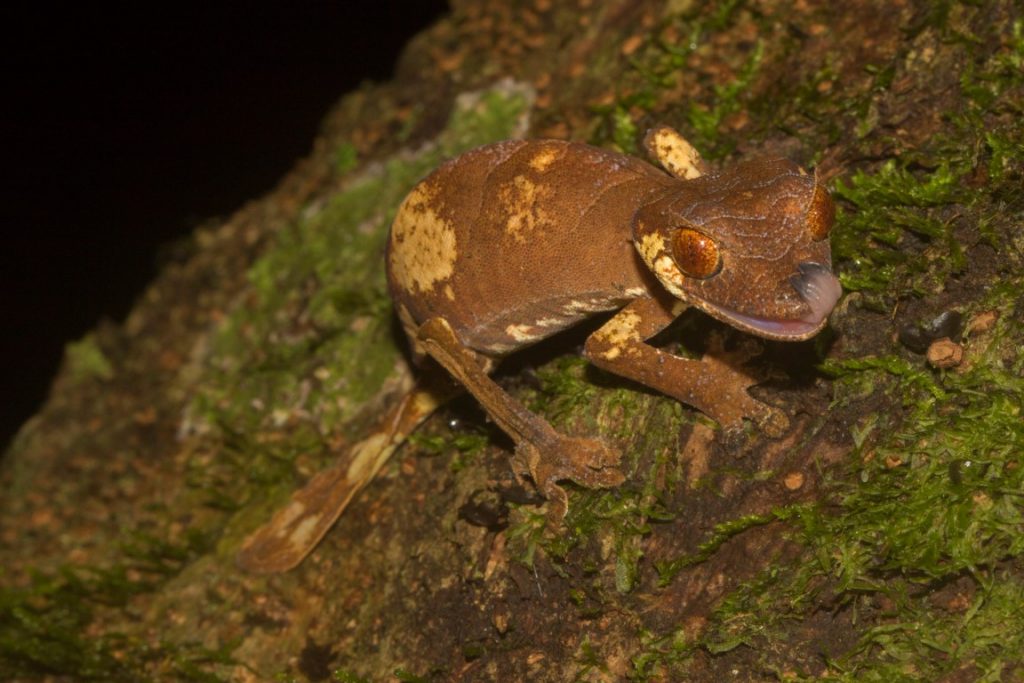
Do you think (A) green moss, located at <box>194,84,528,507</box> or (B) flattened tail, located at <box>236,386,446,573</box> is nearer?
(B) flattened tail, located at <box>236,386,446,573</box>

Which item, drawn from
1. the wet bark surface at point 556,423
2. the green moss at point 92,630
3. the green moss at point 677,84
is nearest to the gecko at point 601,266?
the wet bark surface at point 556,423

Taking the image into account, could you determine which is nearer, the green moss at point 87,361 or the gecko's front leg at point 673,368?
the gecko's front leg at point 673,368

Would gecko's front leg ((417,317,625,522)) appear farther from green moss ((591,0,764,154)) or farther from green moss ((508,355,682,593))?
green moss ((591,0,764,154))

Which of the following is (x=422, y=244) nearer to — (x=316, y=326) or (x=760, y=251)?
(x=760, y=251)

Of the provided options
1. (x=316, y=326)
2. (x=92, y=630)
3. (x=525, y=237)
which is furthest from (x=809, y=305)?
(x=92, y=630)

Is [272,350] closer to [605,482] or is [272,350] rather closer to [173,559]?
[173,559]

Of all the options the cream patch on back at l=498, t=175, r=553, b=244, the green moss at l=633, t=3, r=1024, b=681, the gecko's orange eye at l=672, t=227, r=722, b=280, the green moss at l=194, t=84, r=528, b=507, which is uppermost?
the cream patch on back at l=498, t=175, r=553, b=244

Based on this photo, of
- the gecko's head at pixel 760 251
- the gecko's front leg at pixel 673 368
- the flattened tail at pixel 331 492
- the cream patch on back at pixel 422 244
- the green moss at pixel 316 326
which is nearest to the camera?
the gecko's head at pixel 760 251

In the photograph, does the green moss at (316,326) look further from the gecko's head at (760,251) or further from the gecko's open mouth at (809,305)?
the gecko's open mouth at (809,305)

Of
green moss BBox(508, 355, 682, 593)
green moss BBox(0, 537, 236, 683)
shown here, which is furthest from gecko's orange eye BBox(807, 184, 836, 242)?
green moss BBox(0, 537, 236, 683)
